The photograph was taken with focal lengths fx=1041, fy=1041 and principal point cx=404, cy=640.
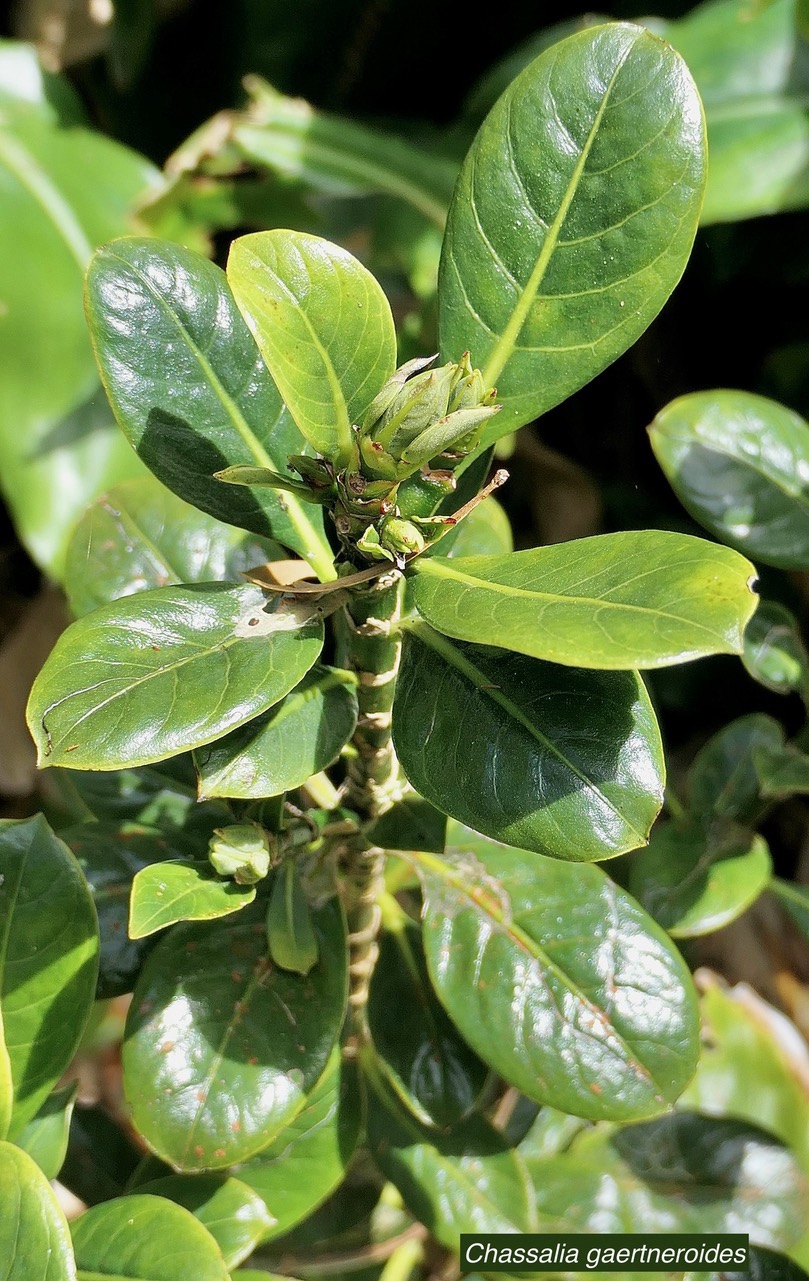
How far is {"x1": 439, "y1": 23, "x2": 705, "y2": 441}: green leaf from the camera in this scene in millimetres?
589

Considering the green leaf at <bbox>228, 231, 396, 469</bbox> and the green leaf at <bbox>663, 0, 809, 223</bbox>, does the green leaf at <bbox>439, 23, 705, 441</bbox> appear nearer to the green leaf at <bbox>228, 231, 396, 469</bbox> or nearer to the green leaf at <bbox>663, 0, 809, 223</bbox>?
the green leaf at <bbox>228, 231, 396, 469</bbox>

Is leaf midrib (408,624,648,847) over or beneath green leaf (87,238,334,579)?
beneath

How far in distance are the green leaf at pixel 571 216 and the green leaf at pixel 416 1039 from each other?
49 cm

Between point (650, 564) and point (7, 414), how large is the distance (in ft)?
4.09

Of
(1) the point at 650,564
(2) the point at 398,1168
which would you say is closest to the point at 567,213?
(1) the point at 650,564

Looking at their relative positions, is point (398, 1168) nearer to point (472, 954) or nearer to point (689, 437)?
point (472, 954)

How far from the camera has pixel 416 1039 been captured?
34.9 inches

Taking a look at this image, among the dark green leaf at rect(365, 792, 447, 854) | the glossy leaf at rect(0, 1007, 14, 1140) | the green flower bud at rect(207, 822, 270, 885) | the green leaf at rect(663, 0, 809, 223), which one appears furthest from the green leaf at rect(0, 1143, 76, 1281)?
the green leaf at rect(663, 0, 809, 223)

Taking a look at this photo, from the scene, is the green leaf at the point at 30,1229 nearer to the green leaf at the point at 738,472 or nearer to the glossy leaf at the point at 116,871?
the glossy leaf at the point at 116,871

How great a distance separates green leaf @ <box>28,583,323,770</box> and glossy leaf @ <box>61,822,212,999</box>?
0.96 feet

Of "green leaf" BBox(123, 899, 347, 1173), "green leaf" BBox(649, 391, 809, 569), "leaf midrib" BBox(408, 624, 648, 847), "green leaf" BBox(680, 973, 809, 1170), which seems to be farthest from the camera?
"green leaf" BBox(680, 973, 809, 1170)

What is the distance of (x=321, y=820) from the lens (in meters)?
0.75

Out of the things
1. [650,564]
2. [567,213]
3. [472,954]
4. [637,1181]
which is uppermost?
[567,213]

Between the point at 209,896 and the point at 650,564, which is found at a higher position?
the point at 650,564
